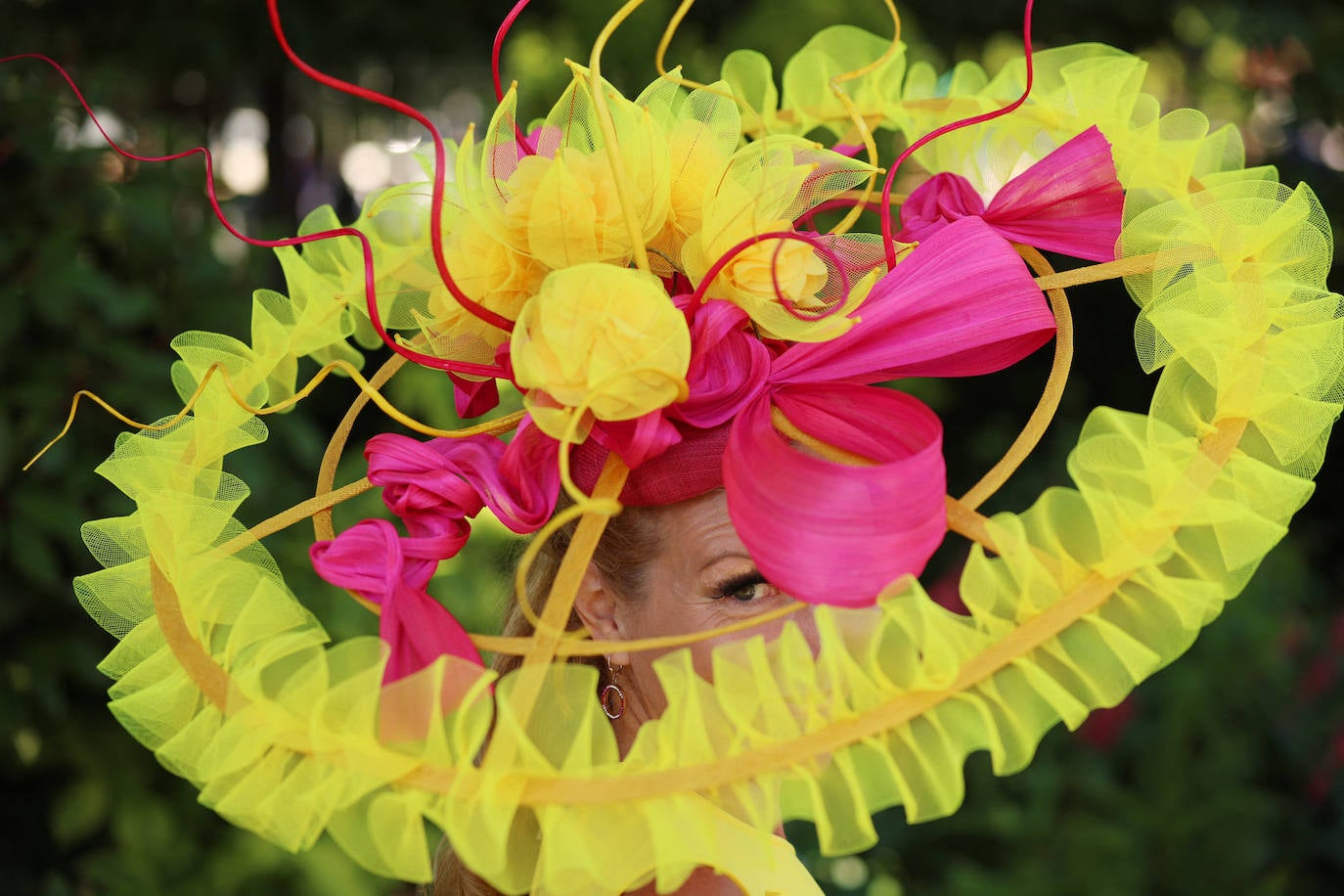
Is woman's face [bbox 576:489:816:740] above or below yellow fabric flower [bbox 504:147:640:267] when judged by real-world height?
below

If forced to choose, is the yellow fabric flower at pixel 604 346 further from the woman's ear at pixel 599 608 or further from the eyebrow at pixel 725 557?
the woman's ear at pixel 599 608

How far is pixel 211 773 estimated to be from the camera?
1.14 metres

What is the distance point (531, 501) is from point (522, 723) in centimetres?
26

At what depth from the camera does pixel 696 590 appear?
1326 millimetres

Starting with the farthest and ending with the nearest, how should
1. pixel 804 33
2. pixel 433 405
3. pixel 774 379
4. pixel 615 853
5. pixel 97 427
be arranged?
pixel 804 33
pixel 433 405
pixel 97 427
pixel 774 379
pixel 615 853

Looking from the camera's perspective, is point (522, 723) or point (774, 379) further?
point (774, 379)

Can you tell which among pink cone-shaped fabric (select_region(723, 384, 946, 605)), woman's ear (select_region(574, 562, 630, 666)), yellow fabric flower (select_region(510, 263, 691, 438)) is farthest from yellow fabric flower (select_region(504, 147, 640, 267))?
woman's ear (select_region(574, 562, 630, 666))

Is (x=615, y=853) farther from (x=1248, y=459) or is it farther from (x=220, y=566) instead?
(x=1248, y=459)

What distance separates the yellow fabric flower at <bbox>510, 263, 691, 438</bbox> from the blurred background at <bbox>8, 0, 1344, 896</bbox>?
1.35ft

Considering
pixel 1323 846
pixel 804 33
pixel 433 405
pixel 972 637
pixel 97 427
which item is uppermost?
pixel 972 637

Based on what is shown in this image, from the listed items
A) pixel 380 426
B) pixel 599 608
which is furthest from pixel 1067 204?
pixel 380 426

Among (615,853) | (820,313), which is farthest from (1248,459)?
(615,853)

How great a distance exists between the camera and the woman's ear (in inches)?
56.1

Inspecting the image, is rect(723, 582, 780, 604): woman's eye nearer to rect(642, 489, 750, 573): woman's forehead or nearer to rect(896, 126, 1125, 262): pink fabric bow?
rect(642, 489, 750, 573): woman's forehead
